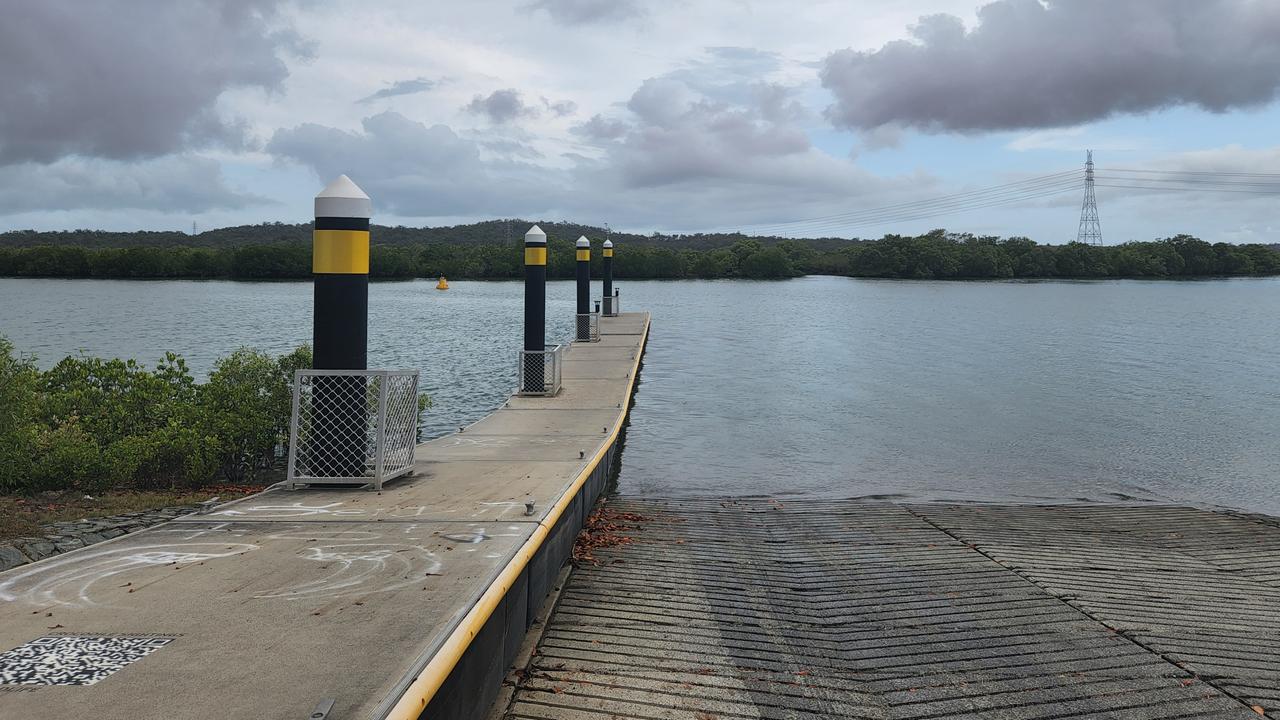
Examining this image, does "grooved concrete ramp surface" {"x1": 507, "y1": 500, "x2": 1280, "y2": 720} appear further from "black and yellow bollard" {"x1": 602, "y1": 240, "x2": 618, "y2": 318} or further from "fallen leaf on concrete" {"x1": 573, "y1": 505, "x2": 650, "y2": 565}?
"black and yellow bollard" {"x1": 602, "y1": 240, "x2": 618, "y2": 318}

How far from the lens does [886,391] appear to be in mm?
25734

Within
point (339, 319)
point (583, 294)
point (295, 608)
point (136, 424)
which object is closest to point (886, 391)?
point (583, 294)

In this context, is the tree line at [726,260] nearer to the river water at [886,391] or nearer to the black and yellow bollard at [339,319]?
the river water at [886,391]

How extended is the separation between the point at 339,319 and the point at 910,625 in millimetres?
4934

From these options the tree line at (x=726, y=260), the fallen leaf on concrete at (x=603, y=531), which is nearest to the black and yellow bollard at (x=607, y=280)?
the fallen leaf on concrete at (x=603, y=531)

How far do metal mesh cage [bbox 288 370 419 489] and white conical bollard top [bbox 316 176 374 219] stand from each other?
1270 millimetres

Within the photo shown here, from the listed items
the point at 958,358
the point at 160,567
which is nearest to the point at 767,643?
the point at 160,567

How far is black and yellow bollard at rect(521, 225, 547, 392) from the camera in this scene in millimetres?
16125

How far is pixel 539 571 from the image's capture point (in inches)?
240

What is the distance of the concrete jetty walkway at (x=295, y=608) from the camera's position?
3521 millimetres

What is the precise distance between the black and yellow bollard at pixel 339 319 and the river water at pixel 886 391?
5.38 meters

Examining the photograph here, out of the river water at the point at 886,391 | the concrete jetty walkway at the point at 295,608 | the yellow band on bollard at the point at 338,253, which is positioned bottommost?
the river water at the point at 886,391

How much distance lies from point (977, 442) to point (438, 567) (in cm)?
1482

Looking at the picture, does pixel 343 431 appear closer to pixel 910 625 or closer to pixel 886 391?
pixel 910 625
